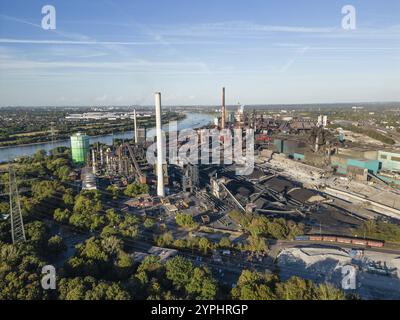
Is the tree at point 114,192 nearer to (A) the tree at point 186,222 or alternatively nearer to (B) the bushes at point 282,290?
(A) the tree at point 186,222

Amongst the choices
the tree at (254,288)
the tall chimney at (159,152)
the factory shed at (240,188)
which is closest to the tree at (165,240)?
the tree at (254,288)

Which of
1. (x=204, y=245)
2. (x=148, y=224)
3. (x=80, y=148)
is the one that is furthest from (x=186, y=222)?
(x=80, y=148)

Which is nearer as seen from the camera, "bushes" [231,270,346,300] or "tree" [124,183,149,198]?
"bushes" [231,270,346,300]

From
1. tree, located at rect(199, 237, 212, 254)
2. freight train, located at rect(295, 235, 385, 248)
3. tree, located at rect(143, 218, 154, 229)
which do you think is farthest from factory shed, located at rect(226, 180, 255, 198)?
tree, located at rect(199, 237, 212, 254)

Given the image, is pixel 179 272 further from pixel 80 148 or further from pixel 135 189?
pixel 80 148

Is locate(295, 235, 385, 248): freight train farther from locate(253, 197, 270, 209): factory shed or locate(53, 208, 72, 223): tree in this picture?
locate(53, 208, 72, 223): tree

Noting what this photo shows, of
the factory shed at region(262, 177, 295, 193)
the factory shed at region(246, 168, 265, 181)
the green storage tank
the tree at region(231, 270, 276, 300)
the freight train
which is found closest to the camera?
the tree at region(231, 270, 276, 300)
